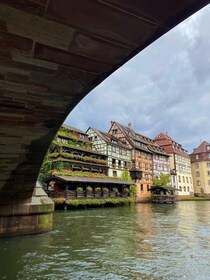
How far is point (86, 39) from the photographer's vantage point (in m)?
2.24

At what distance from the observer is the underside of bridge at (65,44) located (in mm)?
1872

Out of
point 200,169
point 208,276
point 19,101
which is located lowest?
point 208,276

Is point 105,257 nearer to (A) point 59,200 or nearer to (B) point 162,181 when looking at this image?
(A) point 59,200

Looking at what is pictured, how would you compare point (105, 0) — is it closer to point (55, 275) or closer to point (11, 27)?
point (11, 27)

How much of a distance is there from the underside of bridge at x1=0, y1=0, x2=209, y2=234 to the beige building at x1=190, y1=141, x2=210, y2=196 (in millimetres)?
62302

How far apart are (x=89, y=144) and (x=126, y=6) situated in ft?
116

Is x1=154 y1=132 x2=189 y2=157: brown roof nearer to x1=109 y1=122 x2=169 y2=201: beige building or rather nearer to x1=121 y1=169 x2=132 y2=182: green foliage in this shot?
x1=109 y1=122 x2=169 y2=201: beige building

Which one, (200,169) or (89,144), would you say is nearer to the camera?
(89,144)

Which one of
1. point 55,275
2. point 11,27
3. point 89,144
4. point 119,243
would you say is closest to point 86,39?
point 11,27

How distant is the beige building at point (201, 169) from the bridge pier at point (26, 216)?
56257 mm

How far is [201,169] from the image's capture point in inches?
2411

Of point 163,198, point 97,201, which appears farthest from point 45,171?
point 163,198

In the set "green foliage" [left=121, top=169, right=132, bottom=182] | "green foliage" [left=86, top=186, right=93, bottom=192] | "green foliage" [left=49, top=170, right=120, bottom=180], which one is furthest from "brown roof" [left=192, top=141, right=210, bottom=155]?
"green foliage" [left=86, top=186, right=93, bottom=192]

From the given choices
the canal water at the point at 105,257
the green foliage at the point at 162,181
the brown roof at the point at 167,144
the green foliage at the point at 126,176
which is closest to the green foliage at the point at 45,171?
the green foliage at the point at 126,176
